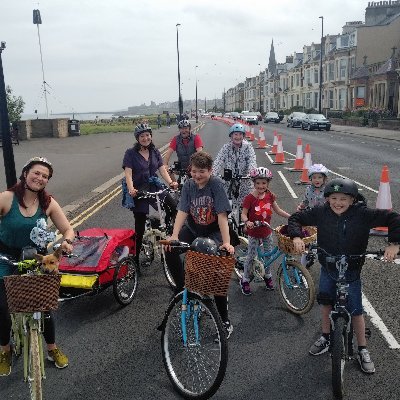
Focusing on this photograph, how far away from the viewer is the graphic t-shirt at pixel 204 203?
159 inches

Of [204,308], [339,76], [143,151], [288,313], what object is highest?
[339,76]

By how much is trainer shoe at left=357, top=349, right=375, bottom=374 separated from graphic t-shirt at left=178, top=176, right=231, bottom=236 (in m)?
1.75

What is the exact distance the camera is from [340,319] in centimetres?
345

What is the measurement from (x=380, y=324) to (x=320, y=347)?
37.7 inches

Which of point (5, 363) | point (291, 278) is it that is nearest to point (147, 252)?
point (291, 278)

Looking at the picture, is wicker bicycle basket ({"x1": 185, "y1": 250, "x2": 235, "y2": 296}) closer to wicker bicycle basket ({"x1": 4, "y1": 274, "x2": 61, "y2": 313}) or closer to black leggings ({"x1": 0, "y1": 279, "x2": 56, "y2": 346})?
wicker bicycle basket ({"x1": 4, "y1": 274, "x2": 61, "y2": 313})

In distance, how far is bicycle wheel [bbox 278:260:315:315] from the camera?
482 centimetres

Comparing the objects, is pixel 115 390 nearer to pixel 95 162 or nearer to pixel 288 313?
pixel 288 313

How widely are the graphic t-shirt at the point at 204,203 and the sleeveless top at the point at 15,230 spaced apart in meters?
1.34

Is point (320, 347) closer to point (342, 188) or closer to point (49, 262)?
Answer: point (342, 188)

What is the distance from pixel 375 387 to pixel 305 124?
43.4 metres

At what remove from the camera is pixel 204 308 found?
3.42m

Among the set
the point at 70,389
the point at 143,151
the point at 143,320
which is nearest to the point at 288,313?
the point at 143,320

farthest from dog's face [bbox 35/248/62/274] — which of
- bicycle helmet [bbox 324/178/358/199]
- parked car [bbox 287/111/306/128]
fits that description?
parked car [bbox 287/111/306/128]
